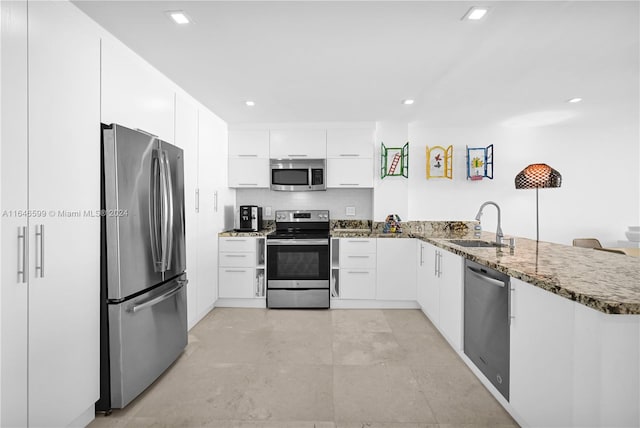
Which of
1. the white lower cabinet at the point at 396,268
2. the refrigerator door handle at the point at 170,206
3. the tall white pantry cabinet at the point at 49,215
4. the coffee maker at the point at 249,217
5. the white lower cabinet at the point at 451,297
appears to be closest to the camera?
the tall white pantry cabinet at the point at 49,215

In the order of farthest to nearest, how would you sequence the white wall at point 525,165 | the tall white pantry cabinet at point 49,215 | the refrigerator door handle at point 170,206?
the white wall at point 525,165 → the refrigerator door handle at point 170,206 → the tall white pantry cabinet at point 49,215

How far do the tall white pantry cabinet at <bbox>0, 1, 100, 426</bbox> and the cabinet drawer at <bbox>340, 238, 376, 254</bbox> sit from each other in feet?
8.33

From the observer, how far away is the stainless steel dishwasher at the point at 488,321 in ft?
5.97

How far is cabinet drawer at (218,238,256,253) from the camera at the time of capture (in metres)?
Result: 3.76

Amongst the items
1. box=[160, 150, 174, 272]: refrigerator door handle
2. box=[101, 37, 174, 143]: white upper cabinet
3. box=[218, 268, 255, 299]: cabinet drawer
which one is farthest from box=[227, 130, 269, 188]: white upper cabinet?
box=[160, 150, 174, 272]: refrigerator door handle

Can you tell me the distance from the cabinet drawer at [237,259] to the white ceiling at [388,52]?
1700 mm

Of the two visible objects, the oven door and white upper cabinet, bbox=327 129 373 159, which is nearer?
the oven door

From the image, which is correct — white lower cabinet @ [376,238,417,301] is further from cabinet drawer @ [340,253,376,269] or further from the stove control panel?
the stove control panel

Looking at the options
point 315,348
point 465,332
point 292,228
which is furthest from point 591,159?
point 315,348

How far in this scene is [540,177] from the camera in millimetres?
2605

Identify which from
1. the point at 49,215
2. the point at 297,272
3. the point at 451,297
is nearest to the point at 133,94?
the point at 49,215

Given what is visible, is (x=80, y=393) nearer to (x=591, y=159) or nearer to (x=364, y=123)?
(x=364, y=123)

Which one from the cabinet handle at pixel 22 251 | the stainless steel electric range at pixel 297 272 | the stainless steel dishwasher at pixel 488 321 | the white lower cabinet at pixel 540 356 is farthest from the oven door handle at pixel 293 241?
the cabinet handle at pixel 22 251

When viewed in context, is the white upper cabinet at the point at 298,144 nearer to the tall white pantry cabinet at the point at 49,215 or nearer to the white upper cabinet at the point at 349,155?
the white upper cabinet at the point at 349,155
